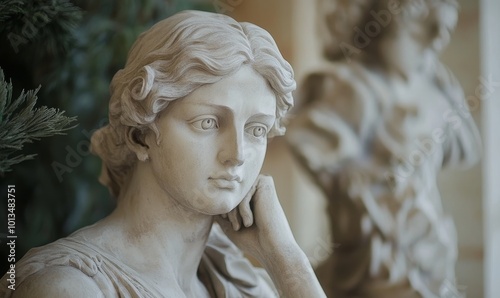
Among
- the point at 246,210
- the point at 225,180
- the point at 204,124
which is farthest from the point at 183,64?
the point at 246,210

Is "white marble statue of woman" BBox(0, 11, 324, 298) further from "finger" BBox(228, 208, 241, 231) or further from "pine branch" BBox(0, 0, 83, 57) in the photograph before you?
"pine branch" BBox(0, 0, 83, 57)

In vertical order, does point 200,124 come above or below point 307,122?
above

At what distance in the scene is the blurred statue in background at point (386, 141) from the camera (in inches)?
139

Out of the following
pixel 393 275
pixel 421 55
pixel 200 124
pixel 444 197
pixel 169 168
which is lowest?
pixel 393 275

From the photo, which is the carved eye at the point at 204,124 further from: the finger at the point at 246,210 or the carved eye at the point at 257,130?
the finger at the point at 246,210

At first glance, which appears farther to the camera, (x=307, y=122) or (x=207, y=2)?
(x=307, y=122)

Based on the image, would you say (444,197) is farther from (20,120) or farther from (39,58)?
(20,120)

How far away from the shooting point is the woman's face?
5.54 feet

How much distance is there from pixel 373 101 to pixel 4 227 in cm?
178

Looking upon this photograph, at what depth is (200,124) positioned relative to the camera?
1.69 m

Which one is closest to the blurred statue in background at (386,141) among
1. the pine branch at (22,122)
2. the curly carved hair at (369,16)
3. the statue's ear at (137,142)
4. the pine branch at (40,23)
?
the curly carved hair at (369,16)

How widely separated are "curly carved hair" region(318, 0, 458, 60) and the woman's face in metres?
1.91

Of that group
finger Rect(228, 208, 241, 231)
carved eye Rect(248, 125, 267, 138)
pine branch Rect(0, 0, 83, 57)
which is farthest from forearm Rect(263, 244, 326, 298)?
pine branch Rect(0, 0, 83, 57)

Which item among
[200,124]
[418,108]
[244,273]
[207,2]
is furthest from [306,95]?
[200,124]
